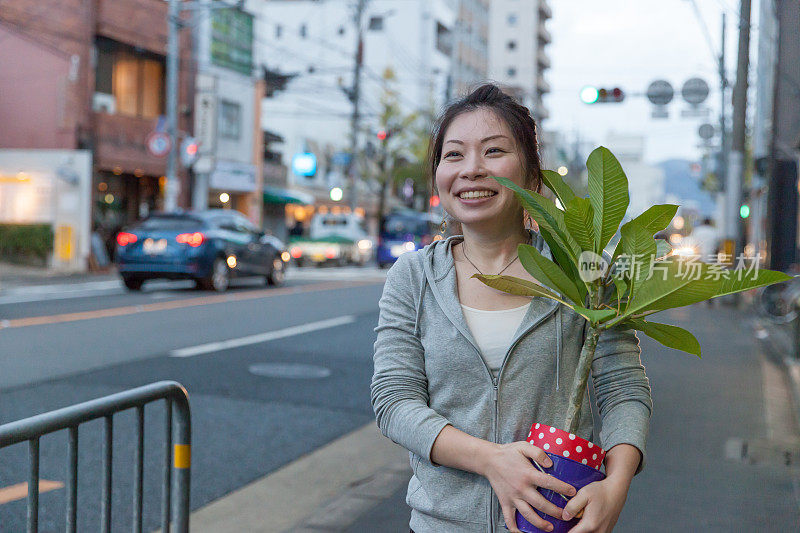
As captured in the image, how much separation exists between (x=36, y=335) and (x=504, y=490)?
9815 millimetres

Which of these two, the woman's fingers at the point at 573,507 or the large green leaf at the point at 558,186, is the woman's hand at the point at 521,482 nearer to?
the woman's fingers at the point at 573,507

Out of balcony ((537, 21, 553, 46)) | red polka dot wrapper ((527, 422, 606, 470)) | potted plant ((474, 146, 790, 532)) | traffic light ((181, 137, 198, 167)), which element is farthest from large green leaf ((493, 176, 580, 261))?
balcony ((537, 21, 553, 46))

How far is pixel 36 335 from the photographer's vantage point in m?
10.4

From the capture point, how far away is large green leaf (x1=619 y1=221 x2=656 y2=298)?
166cm

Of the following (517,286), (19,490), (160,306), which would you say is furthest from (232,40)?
(517,286)

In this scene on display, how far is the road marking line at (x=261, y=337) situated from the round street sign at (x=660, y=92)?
35.0ft

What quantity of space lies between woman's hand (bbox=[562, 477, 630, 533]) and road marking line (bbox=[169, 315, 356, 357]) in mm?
8242

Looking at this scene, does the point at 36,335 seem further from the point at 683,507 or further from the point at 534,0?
the point at 534,0

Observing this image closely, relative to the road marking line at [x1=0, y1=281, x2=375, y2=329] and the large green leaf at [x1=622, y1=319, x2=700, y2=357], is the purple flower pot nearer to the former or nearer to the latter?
the large green leaf at [x1=622, y1=319, x2=700, y2=357]

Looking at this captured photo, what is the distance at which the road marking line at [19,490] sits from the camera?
3080 mm

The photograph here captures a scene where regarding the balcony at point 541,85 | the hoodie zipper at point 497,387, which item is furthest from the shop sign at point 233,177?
the balcony at point 541,85

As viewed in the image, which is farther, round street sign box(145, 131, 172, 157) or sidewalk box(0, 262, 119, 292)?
round street sign box(145, 131, 172, 157)

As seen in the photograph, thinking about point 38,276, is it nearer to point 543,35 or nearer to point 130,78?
point 130,78

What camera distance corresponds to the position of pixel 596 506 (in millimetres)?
1646
